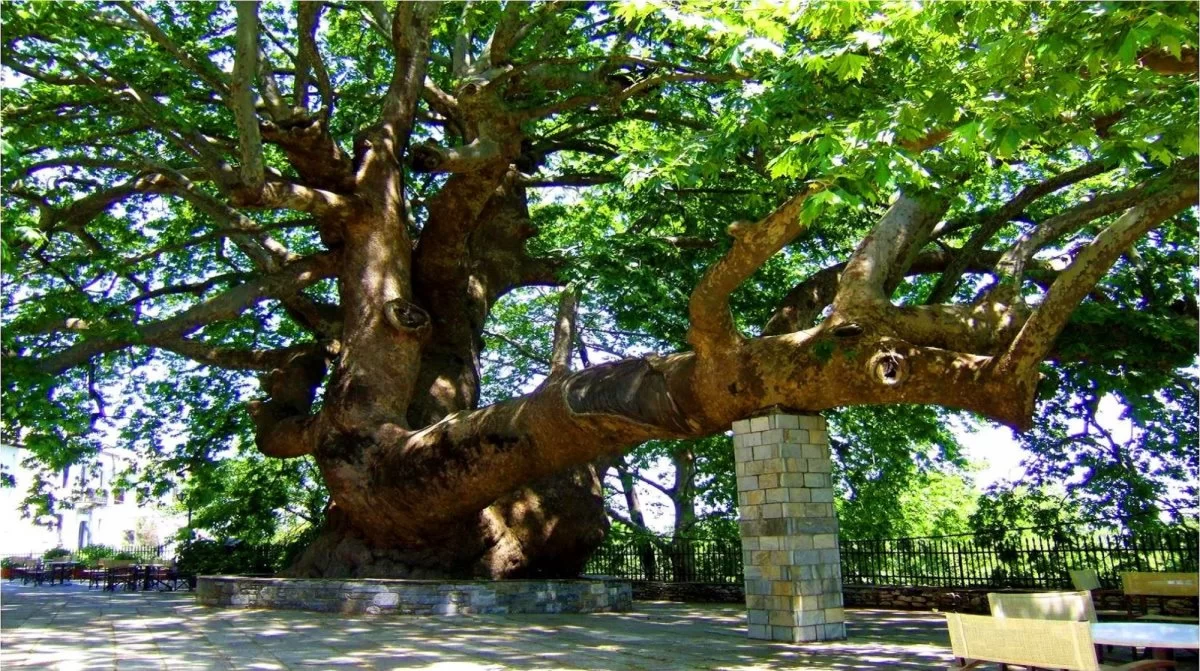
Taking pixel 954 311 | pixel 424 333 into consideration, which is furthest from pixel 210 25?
pixel 954 311

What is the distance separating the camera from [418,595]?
11719 mm

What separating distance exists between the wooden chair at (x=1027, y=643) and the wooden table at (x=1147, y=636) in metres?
0.15

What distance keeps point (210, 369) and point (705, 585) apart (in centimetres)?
1031

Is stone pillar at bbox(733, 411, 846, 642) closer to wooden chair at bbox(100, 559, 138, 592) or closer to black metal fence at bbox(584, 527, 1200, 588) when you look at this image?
black metal fence at bbox(584, 527, 1200, 588)

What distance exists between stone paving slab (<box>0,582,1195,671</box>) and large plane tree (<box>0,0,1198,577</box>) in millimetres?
1910

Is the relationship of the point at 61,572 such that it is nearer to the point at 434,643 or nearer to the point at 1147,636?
the point at 434,643

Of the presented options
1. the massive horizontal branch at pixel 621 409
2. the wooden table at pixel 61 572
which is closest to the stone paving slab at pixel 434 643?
the massive horizontal branch at pixel 621 409

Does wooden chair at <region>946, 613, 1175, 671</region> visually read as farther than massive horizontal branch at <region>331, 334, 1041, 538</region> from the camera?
No

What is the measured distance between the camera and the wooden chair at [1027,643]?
16.7 feet

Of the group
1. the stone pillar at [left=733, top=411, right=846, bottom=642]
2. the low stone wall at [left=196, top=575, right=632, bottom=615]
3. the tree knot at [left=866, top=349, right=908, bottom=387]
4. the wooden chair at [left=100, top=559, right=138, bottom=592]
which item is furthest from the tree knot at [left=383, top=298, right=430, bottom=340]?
the wooden chair at [left=100, top=559, right=138, bottom=592]

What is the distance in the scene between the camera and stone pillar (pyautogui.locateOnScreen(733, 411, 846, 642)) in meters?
9.46

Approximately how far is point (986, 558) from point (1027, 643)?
965 cm

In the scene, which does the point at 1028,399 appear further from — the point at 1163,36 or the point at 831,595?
the point at 1163,36

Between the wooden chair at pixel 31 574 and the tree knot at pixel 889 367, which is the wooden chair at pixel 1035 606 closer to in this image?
the tree knot at pixel 889 367
